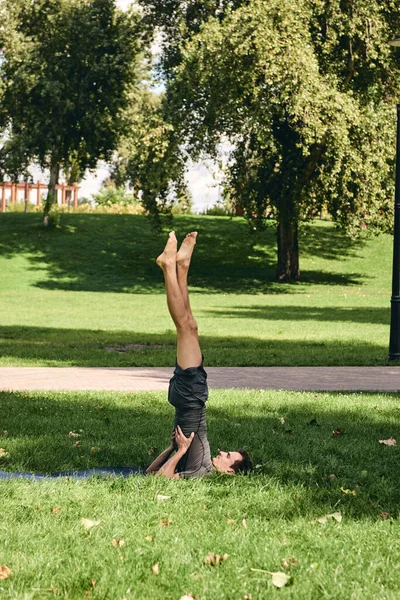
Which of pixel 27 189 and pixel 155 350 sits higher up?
pixel 27 189

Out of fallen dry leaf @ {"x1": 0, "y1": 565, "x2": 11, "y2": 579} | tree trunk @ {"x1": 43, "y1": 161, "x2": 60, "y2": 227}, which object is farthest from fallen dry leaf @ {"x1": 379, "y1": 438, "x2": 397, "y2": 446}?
tree trunk @ {"x1": 43, "y1": 161, "x2": 60, "y2": 227}

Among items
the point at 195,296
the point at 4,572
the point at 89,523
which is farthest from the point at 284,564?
the point at 195,296

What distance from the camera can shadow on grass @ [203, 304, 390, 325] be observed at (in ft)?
70.7

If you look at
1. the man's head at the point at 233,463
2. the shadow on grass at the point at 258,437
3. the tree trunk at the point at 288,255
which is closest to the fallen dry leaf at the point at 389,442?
the shadow on grass at the point at 258,437

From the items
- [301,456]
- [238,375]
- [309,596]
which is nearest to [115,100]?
[238,375]

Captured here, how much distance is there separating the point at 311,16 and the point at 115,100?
13.3 meters

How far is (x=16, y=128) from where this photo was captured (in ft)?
147

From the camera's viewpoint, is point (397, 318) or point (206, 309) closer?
point (397, 318)

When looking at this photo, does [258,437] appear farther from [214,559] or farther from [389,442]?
[214,559]

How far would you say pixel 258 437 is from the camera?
23.6 feet

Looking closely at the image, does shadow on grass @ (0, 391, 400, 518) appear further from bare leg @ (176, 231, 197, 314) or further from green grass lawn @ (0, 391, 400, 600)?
bare leg @ (176, 231, 197, 314)

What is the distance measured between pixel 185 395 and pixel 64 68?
121 feet

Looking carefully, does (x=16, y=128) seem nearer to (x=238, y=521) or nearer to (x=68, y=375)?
(x=68, y=375)

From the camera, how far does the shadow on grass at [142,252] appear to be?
33938mm
